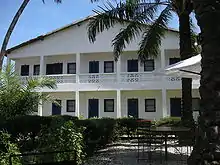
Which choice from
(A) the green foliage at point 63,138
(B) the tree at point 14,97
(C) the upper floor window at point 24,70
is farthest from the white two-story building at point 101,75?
(A) the green foliage at point 63,138

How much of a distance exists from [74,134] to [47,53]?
65.7ft

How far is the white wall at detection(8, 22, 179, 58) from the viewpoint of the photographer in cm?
2520

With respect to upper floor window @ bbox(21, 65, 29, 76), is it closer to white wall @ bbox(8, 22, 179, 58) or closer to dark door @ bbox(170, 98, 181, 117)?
white wall @ bbox(8, 22, 179, 58)

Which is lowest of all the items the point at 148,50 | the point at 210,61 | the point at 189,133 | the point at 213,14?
the point at 189,133

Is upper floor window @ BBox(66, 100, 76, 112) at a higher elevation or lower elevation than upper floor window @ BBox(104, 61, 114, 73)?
lower

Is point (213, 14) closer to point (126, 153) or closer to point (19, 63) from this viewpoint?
point (126, 153)

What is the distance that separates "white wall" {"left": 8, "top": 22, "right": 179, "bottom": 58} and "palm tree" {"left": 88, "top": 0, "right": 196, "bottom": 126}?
10.6 metres

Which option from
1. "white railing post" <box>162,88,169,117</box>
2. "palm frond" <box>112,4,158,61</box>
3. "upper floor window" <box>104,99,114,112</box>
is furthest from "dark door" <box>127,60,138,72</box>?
"palm frond" <box>112,4,158,61</box>

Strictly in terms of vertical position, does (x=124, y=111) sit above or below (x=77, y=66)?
below

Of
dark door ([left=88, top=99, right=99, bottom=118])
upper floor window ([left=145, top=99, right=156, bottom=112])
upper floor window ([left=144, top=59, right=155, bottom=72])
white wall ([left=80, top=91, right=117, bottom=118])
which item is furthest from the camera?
dark door ([left=88, top=99, right=99, bottom=118])

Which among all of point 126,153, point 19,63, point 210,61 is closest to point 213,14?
point 210,61

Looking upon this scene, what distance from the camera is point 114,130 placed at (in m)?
14.3

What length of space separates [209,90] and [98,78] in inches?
790

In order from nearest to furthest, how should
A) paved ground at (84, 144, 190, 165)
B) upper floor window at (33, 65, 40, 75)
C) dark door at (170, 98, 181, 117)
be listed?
1. paved ground at (84, 144, 190, 165)
2. dark door at (170, 98, 181, 117)
3. upper floor window at (33, 65, 40, 75)
